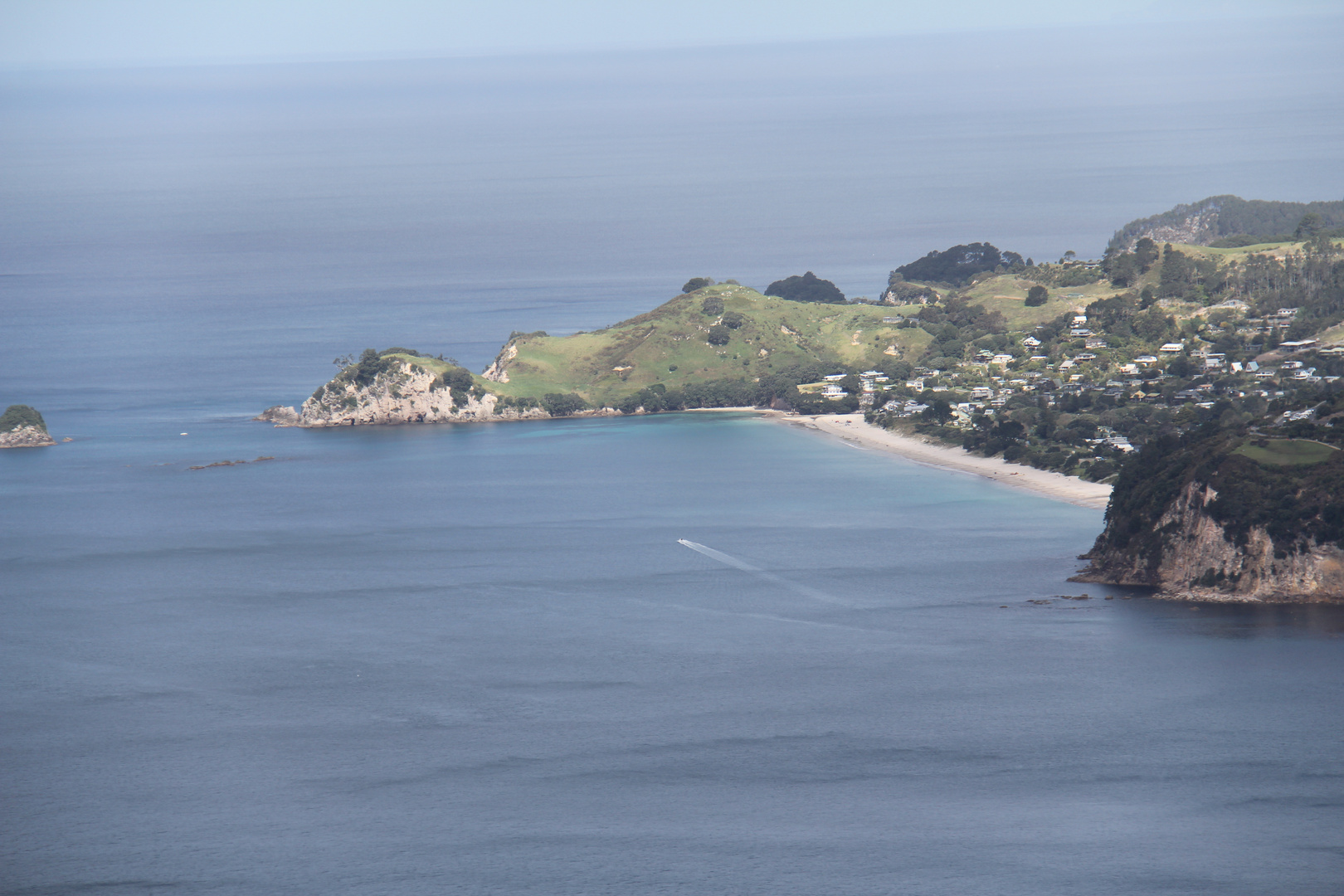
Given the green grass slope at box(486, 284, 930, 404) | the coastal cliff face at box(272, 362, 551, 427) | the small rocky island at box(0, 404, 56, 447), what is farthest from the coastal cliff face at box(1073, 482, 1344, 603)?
the small rocky island at box(0, 404, 56, 447)

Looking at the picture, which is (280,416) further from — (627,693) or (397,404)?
(627,693)

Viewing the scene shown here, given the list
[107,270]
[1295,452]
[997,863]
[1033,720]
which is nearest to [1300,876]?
[997,863]

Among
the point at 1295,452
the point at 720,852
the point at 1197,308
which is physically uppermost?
the point at 1197,308

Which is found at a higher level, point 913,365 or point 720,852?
point 913,365

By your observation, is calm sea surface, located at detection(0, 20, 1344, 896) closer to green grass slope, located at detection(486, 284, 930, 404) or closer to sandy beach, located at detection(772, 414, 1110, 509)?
sandy beach, located at detection(772, 414, 1110, 509)

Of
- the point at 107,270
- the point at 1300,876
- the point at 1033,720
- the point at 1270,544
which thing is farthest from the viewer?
the point at 107,270

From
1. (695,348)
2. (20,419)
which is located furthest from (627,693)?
(695,348)

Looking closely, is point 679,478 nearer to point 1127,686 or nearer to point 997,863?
point 1127,686

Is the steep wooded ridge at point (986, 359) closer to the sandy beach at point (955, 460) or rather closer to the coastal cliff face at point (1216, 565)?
the sandy beach at point (955, 460)
